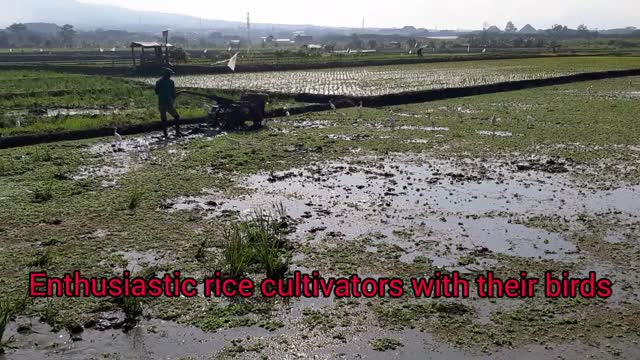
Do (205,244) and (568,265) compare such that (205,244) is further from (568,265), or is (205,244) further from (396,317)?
(568,265)

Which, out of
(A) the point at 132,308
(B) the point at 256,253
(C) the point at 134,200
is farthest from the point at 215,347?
(C) the point at 134,200

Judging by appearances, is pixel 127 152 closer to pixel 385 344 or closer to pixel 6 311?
pixel 6 311

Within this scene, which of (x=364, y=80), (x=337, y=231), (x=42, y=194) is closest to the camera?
(x=337, y=231)

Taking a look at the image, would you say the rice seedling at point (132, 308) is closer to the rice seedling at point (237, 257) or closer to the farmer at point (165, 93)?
the rice seedling at point (237, 257)

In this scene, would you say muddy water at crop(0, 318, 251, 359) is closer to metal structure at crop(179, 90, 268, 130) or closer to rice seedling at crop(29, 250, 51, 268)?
rice seedling at crop(29, 250, 51, 268)

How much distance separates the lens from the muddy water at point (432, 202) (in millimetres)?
7590

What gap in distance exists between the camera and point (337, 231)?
7.91 metres

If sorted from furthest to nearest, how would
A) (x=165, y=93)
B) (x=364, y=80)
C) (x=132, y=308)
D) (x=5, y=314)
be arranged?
(x=364, y=80), (x=165, y=93), (x=132, y=308), (x=5, y=314)

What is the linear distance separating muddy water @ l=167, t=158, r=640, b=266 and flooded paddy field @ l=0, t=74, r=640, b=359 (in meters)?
0.04

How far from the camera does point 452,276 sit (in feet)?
21.0

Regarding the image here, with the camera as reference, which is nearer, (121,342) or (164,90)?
(121,342)

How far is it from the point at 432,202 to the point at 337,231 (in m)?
2.12

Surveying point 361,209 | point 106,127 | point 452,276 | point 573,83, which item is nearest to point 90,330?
point 452,276

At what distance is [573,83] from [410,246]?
25.6 meters
